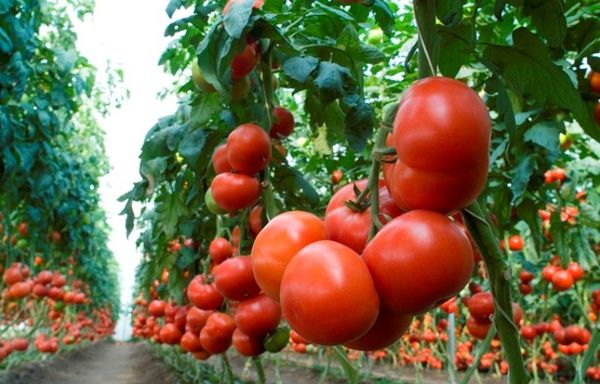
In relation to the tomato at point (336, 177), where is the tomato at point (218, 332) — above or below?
below

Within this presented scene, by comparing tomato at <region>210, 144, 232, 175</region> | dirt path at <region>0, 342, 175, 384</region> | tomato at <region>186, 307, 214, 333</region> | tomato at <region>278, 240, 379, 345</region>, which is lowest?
dirt path at <region>0, 342, 175, 384</region>

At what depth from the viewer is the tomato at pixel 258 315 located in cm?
125

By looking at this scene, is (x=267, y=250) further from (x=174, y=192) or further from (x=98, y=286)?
(x=98, y=286)

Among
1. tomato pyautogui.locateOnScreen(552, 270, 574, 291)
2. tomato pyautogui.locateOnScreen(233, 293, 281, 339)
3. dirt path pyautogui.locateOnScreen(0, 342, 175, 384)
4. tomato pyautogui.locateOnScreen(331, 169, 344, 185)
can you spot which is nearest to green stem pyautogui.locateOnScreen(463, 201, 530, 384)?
tomato pyautogui.locateOnScreen(233, 293, 281, 339)

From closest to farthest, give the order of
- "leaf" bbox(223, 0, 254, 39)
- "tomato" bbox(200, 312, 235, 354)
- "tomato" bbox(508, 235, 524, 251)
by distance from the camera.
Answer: "leaf" bbox(223, 0, 254, 39)
"tomato" bbox(200, 312, 235, 354)
"tomato" bbox(508, 235, 524, 251)

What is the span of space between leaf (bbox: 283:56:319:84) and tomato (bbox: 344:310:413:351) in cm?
68

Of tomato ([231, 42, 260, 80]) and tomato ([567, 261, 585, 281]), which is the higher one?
tomato ([231, 42, 260, 80])

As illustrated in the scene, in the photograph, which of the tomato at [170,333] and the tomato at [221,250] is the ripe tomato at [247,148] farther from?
the tomato at [170,333]

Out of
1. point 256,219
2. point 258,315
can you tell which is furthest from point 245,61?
point 258,315

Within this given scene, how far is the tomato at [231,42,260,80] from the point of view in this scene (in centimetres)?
120

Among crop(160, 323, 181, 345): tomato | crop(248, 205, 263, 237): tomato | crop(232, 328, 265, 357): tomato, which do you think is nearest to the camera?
crop(232, 328, 265, 357): tomato

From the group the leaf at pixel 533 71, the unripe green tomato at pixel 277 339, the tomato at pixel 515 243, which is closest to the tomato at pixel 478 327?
the unripe green tomato at pixel 277 339

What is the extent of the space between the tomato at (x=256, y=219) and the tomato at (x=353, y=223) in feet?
2.86

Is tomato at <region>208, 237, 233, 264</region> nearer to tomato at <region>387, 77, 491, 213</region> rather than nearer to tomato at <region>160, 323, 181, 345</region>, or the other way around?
tomato at <region>160, 323, 181, 345</region>
